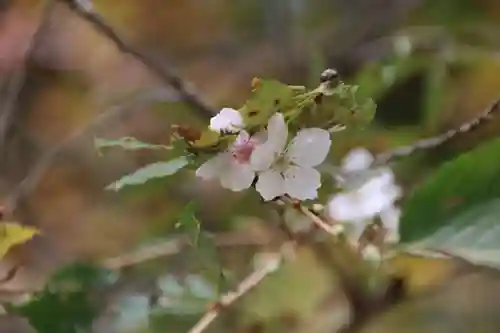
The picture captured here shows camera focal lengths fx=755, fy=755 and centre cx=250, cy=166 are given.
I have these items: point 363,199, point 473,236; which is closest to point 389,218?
point 363,199

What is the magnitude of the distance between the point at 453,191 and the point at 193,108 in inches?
9.4

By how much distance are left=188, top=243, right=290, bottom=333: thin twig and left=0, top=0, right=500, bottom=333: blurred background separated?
0.9 inches

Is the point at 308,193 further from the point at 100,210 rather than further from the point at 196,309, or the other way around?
the point at 100,210

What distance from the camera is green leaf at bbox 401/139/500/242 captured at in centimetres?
36

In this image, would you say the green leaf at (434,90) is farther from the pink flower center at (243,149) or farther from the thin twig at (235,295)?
the pink flower center at (243,149)

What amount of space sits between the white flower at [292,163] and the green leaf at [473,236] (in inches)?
2.6

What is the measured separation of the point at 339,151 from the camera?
0.60 metres

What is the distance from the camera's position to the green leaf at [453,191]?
0.36 m

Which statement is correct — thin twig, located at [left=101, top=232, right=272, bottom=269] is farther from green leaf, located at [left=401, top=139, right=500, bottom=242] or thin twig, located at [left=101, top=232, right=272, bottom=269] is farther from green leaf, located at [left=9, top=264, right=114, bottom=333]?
green leaf, located at [left=401, top=139, right=500, bottom=242]

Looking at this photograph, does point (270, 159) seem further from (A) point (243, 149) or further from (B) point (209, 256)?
(B) point (209, 256)

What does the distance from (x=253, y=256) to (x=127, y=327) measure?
0.57 ft

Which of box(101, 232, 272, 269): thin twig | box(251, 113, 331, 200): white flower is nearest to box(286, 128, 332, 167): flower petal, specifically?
box(251, 113, 331, 200): white flower

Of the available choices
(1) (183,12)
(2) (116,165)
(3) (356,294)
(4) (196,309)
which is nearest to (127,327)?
(4) (196,309)

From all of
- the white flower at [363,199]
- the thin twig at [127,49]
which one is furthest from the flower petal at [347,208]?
the thin twig at [127,49]
